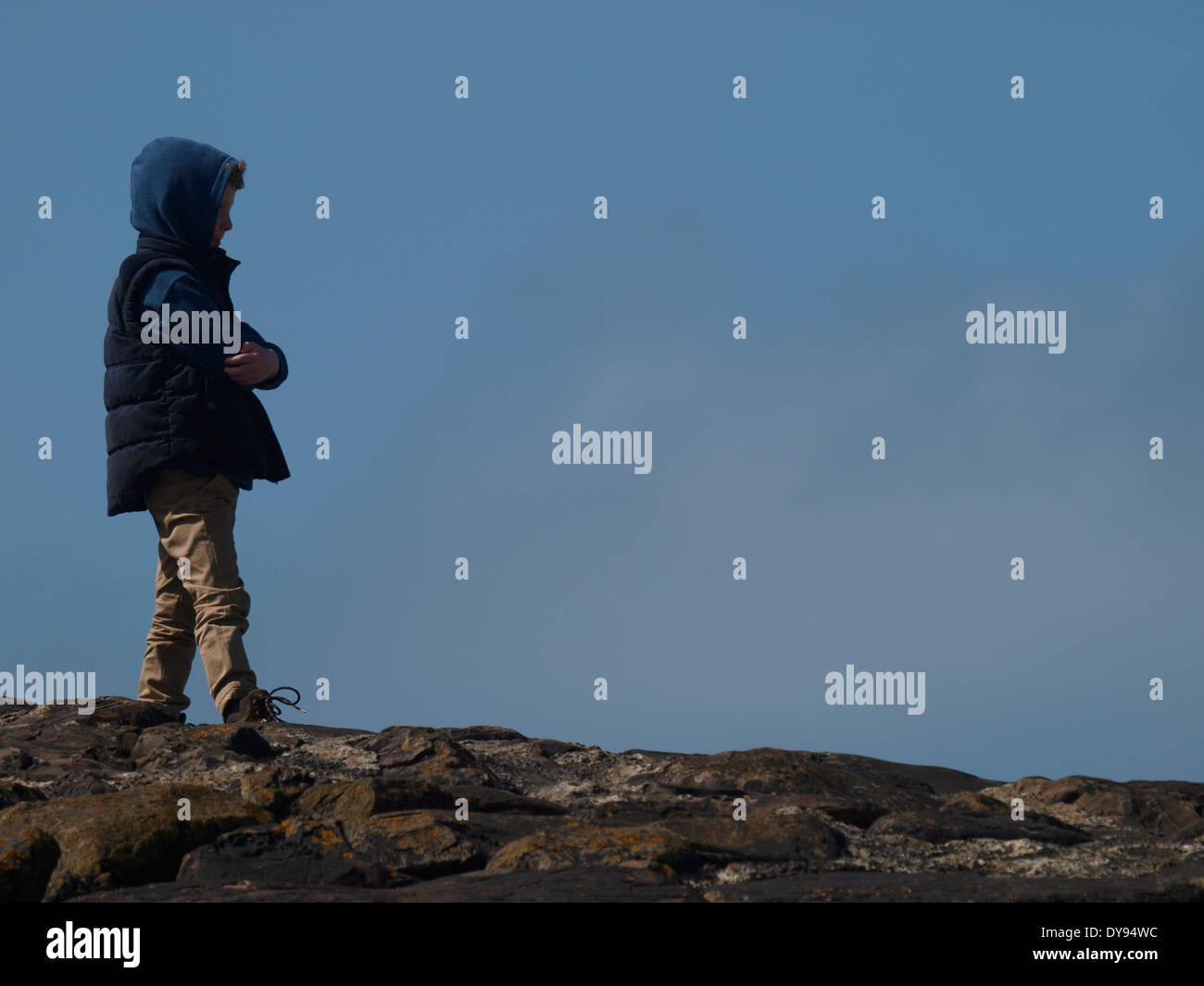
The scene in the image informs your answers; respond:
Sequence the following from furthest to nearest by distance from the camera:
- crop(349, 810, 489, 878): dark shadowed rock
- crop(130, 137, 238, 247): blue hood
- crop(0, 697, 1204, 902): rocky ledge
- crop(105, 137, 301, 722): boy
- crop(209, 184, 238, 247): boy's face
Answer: crop(209, 184, 238, 247): boy's face → crop(130, 137, 238, 247): blue hood → crop(105, 137, 301, 722): boy → crop(349, 810, 489, 878): dark shadowed rock → crop(0, 697, 1204, 902): rocky ledge

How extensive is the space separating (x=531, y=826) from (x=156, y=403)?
12.9 ft

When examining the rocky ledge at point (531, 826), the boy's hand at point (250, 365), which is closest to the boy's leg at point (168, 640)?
the rocky ledge at point (531, 826)

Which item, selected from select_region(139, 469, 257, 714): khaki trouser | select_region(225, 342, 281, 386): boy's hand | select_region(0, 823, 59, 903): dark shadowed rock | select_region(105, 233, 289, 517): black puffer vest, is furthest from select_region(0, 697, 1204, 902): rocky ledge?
select_region(225, 342, 281, 386): boy's hand

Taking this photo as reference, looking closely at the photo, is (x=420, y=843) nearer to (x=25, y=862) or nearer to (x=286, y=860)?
(x=286, y=860)

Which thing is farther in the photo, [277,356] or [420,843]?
[277,356]

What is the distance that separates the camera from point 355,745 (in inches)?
323

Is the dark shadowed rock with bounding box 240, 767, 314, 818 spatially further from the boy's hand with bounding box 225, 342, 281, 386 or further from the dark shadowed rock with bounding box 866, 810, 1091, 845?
the boy's hand with bounding box 225, 342, 281, 386

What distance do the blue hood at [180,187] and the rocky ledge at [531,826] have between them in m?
3.08

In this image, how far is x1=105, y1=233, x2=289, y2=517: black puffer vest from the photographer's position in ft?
28.9

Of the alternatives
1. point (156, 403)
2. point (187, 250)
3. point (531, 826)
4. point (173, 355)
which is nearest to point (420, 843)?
point (531, 826)

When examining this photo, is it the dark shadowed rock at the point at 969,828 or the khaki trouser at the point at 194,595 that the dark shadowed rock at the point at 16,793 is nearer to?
the khaki trouser at the point at 194,595

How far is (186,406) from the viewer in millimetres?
8797

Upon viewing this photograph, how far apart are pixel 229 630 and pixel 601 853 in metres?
3.70
